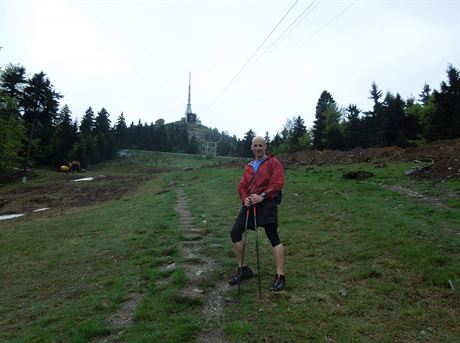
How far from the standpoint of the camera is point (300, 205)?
15.2m

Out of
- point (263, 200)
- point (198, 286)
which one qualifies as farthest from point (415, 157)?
point (198, 286)

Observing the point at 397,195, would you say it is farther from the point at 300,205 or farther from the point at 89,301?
the point at 89,301

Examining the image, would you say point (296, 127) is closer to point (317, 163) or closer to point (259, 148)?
point (317, 163)

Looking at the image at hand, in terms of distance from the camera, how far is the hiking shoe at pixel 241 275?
687 centimetres

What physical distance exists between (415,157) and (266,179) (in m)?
20.5

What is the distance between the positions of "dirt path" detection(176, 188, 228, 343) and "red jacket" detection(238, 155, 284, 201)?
191cm

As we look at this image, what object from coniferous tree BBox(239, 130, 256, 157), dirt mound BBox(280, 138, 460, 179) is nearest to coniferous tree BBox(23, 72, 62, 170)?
dirt mound BBox(280, 138, 460, 179)

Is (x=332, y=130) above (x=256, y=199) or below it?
above

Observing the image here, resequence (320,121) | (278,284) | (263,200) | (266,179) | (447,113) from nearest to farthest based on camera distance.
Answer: (278,284), (263,200), (266,179), (447,113), (320,121)

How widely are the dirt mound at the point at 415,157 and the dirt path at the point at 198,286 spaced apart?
12226 millimetres

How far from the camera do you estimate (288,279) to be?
6.85 m

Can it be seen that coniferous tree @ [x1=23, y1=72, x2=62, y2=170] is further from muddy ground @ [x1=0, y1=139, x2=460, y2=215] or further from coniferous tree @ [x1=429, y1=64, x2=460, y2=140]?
coniferous tree @ [x1=429, y1=64, x2=460, y2=140]

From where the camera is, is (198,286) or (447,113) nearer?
(198,286)

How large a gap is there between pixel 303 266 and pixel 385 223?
11.6 feet
